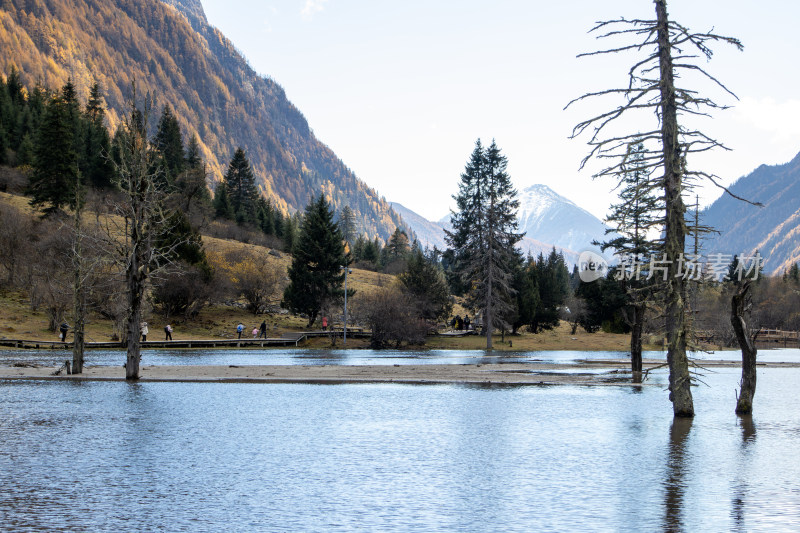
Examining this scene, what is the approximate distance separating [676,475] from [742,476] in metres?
1.31

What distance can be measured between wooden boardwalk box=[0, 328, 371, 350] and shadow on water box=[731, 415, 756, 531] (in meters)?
47.6

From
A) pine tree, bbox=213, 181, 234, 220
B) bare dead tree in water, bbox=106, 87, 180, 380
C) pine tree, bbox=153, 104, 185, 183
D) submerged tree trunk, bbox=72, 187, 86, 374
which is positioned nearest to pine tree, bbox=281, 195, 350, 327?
pine tree, bbox=213, 181, 234, 220

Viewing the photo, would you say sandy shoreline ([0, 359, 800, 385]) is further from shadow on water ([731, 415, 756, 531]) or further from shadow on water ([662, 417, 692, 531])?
shadow on water ([662, 417, 692, 531])

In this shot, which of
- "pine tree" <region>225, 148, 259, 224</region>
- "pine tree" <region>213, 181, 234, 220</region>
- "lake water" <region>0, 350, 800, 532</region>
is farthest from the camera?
"pine tree" <region>225, 148, 259, 224</region>

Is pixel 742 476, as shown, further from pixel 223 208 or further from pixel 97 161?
pixel 223 208

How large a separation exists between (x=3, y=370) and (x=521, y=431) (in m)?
26.3

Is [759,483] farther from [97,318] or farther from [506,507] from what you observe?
[97,318]

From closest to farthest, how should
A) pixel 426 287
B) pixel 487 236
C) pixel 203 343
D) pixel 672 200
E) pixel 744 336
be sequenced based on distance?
pixel 672 200 < pixel 744 336 < pixel 203 343 < pixel 487 236 < pixel 426 287

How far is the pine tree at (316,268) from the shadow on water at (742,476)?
197 feet

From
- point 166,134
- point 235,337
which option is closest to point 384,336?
point 235,337

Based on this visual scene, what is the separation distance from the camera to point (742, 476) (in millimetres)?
14227

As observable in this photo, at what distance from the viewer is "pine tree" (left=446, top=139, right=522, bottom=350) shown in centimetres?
7219

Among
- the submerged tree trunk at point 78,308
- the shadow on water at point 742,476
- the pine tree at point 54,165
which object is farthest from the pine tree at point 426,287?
the shadow on water at point 742,476

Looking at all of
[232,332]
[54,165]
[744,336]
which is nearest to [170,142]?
[54,165]
